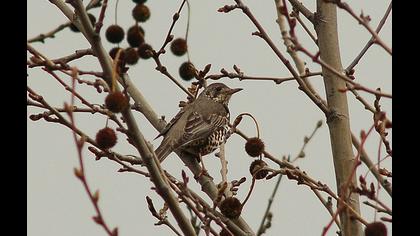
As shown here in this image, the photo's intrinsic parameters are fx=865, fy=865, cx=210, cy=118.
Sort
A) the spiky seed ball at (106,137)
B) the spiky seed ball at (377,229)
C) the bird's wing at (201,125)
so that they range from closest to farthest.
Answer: the spiky seed ball at (377,229) < the spiky seed ball at (106,137) < the bird's wing at (201,125)

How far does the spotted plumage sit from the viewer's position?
25.0ft

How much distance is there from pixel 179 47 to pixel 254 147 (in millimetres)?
761

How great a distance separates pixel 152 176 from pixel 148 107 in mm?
2648

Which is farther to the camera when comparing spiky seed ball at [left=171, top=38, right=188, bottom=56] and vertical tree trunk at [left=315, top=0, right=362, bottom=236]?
spiky seed ball at [left=171, top=38, right=188, bottom=56]

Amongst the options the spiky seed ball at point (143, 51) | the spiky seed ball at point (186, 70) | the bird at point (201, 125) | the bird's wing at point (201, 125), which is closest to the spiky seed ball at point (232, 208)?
the spiky seed ball at point (143, 51)

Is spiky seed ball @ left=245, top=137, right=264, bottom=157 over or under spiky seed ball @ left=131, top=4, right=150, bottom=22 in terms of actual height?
under

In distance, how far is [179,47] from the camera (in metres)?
5.12

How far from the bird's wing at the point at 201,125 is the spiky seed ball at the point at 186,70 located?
96.8 inches

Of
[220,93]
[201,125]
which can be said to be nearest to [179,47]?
[201,125]

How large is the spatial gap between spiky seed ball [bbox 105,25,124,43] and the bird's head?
16.4 ft

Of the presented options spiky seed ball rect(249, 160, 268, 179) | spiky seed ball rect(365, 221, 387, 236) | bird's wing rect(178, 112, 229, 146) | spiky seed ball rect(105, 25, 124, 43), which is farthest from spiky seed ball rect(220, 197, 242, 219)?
bird's wing rect(178, 112, 229, 146)

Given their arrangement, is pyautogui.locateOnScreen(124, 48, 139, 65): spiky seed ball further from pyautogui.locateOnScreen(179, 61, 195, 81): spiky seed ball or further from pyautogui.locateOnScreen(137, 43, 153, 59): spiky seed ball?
pyautogui.locateOnScreen(179, 61, 195, 81): spiky seed ball

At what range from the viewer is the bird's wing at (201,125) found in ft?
26.7

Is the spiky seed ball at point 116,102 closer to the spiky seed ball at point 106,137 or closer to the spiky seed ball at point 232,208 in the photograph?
the spiky seed ball at point 106,137
